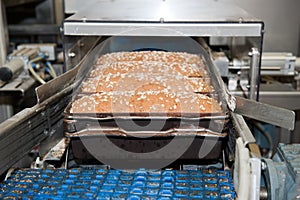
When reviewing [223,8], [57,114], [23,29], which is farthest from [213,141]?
[23,29]

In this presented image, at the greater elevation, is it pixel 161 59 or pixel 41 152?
pixel 161 59

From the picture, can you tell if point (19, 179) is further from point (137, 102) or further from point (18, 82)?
point (18, 82)

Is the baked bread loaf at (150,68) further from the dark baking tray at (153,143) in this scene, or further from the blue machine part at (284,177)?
the blue machine part at (284,177)

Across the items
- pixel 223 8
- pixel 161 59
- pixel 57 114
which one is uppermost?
pixel 223 8

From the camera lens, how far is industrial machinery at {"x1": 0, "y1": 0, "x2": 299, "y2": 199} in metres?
0.93

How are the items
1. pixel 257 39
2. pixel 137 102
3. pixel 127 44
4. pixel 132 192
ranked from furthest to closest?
pixel 127 44 → pixel 257 39 → pixel 137 102 → pixel 132 192

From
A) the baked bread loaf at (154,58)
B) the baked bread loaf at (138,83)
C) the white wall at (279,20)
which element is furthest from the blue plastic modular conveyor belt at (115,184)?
the white wall at (279,20)

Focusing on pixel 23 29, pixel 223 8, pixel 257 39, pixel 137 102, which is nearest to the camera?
pixel 137 102

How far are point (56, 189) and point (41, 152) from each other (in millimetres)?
197

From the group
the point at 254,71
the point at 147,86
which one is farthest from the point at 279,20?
the point at 147,86

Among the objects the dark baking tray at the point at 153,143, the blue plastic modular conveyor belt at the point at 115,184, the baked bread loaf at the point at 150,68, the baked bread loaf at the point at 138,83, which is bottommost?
the blue plastic modular conveyor belt at the point at 115,184

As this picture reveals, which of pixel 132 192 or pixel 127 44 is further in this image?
pixel 127 44

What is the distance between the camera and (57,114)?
1.16m

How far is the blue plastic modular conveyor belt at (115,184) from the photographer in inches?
36.5
